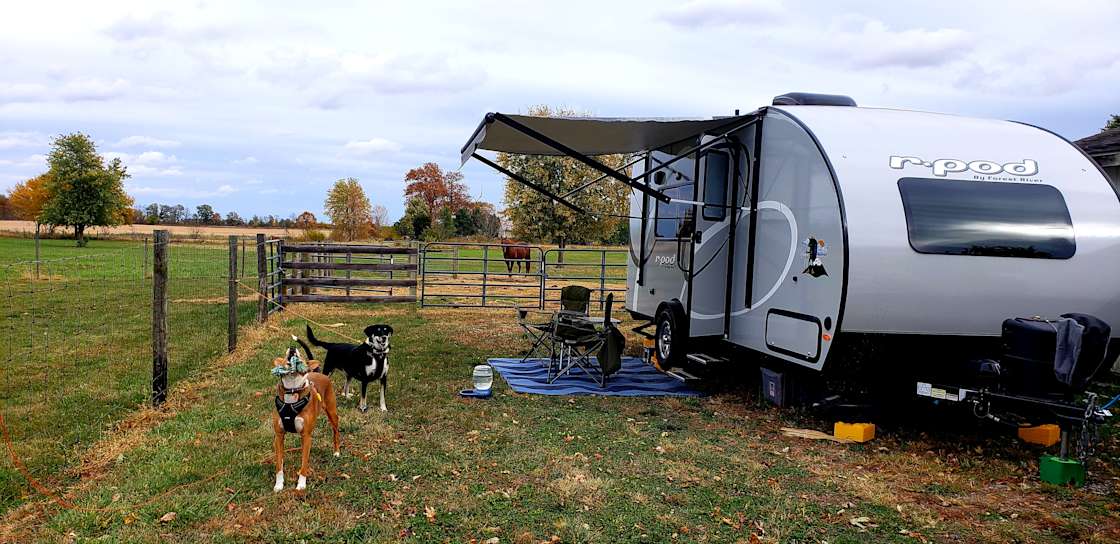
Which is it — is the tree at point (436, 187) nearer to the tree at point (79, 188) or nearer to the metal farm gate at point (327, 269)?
the tree at point (79, 188)

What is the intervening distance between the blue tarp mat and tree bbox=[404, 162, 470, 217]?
198 ft

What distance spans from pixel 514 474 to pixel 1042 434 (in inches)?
181

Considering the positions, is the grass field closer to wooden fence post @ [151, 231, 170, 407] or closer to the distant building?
wooden fence post @ [151, 231, 170, 407]

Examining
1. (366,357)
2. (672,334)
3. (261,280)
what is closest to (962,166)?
(672,334)

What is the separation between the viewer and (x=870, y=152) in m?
5.93

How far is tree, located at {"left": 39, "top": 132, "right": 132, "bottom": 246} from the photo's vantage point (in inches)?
1731

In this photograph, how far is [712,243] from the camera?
7547 millimetres

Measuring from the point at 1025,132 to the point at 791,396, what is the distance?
10.2ft

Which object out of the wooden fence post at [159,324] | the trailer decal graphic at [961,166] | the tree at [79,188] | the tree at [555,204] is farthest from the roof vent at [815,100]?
the tree at [79,188]

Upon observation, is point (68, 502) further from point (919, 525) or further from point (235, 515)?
point (919, 525)

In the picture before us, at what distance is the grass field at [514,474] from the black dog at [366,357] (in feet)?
1.10

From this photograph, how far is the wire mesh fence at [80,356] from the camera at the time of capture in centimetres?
535

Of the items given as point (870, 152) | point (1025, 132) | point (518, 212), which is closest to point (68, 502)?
point (870, 152)

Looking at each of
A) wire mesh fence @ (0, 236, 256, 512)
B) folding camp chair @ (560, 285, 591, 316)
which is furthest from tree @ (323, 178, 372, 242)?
folding camp chair @ (560, 285, 591, 316)
